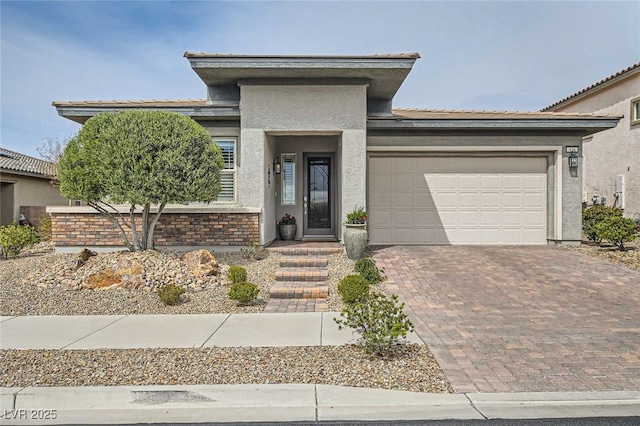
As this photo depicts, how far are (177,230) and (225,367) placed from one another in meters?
6.50

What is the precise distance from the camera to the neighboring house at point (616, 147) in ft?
48.2

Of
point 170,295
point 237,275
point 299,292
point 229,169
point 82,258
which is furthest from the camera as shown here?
point 229,169

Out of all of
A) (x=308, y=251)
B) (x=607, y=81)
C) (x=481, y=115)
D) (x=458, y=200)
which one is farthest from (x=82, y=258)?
(x=607, y=81)

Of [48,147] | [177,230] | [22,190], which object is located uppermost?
[48,147]

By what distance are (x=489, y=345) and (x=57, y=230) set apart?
34.2 ft

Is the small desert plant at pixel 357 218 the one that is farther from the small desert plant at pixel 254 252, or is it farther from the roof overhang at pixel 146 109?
the roof overhang at pixel 146 109

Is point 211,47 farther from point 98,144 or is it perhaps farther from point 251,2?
point 98,144

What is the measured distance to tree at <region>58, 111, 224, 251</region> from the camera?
7547mm

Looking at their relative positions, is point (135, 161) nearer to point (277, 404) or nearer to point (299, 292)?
point (299, 292)

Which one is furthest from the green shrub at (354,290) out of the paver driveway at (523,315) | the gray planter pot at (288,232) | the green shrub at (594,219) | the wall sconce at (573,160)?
the wall sconce at (573,160)

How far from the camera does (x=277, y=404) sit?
3.47m

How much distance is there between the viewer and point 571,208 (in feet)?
36.1

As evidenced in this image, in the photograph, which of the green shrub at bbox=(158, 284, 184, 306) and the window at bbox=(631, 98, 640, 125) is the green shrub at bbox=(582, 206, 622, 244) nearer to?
the window at bbox=(631, 98, 640, 125)

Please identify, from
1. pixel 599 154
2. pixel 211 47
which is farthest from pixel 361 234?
pixel 599 154
